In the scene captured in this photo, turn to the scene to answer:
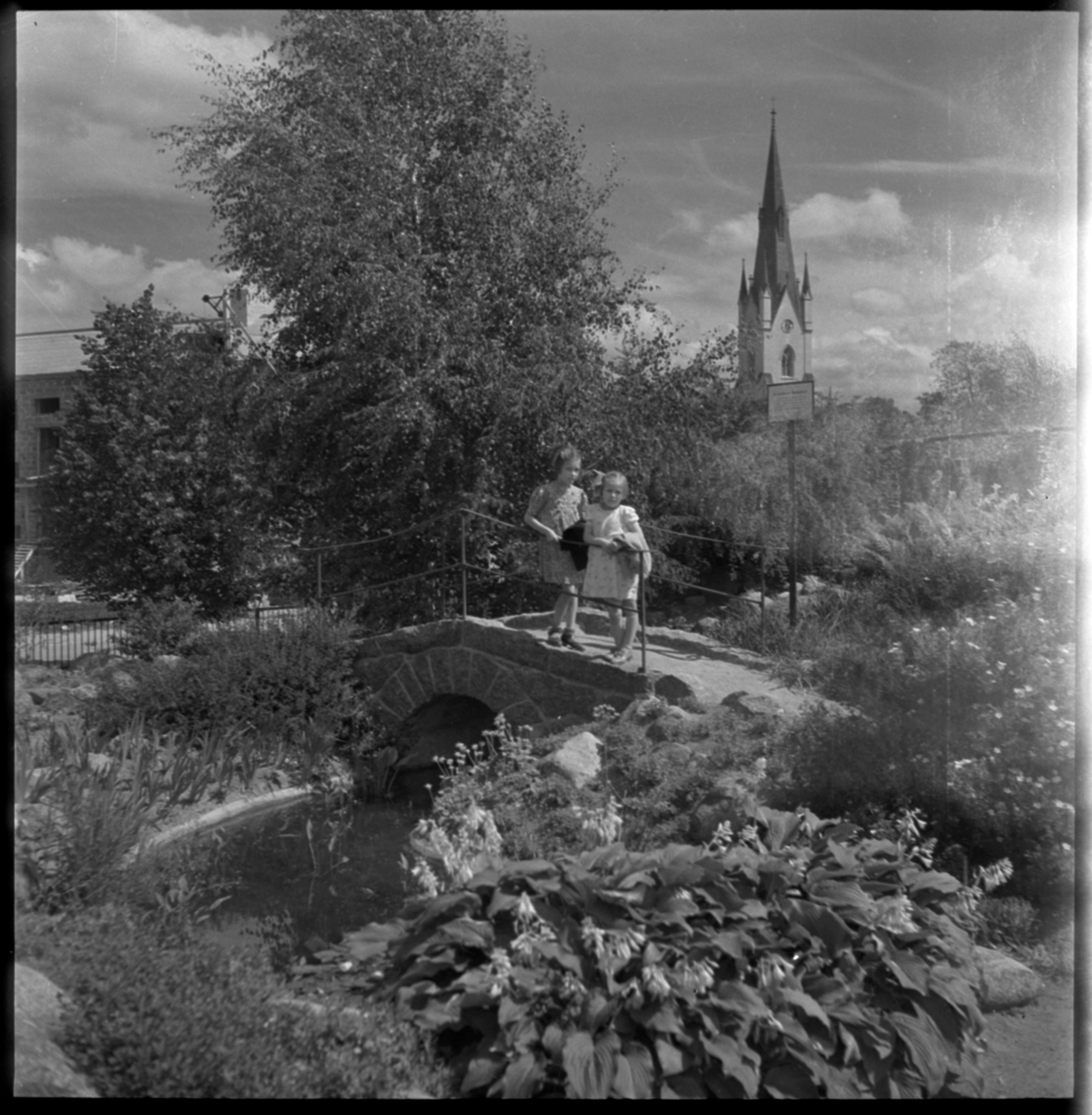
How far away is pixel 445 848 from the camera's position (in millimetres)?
4578

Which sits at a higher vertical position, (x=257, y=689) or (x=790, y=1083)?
(x=257, y=689)

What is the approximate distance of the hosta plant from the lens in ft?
12.6

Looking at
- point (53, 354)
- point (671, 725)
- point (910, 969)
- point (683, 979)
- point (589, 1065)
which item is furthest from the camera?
point (53, 354)

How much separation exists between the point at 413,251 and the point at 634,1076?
425 inches

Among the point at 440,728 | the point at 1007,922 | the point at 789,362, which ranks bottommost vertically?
the point at 440,728

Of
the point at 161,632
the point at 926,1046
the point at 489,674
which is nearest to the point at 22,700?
the point at 161,632

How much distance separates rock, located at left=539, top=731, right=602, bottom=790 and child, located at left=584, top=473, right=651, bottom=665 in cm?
153

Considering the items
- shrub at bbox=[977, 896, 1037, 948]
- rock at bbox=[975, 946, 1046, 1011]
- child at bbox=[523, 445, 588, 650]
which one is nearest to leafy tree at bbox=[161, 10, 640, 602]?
child at bbox=[523, 445, 588, 650]

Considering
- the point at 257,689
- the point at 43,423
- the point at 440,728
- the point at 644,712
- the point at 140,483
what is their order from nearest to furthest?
the point at 644,712 → the point at 257,689 → the point at 440,728 → the point at 140,483 → the point at 43,423

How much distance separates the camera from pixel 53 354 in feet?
49.0

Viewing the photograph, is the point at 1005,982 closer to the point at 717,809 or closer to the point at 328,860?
the point at 717,809

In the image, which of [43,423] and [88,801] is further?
[43,423]

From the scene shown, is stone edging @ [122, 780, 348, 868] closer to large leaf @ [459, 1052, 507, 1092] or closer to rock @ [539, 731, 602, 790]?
rock @ [539, 731, 602, 790]

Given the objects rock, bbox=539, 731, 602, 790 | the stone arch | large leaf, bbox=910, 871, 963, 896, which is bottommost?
the stone arch
